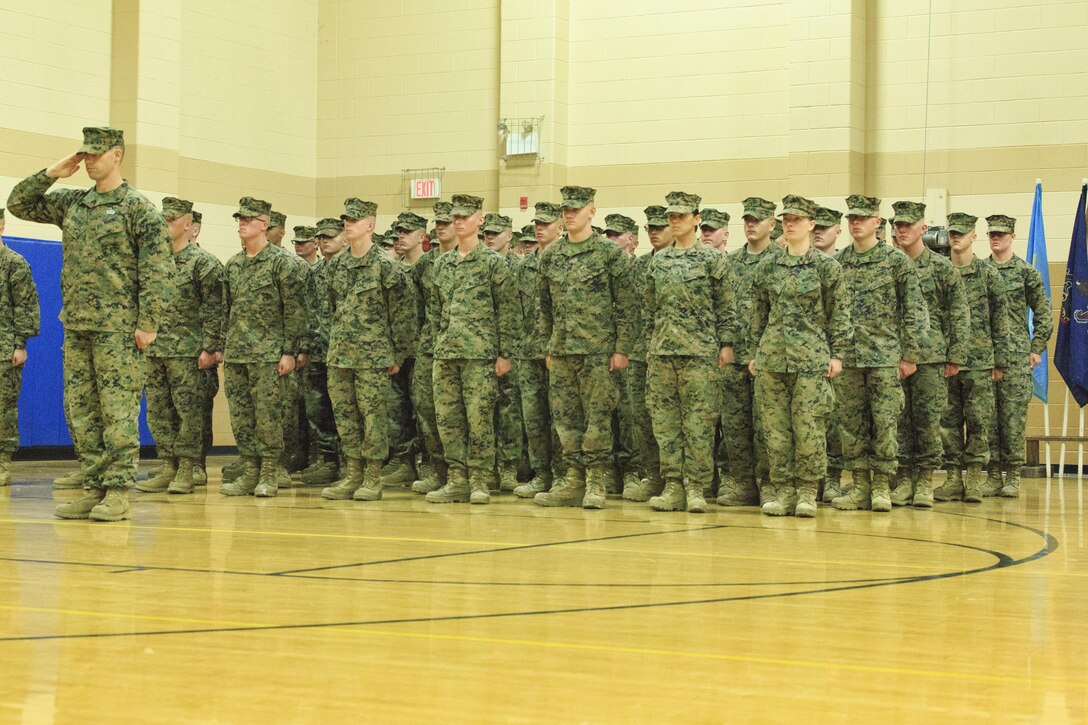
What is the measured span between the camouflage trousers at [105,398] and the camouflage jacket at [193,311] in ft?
6.54

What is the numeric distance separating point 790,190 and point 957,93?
170 cm

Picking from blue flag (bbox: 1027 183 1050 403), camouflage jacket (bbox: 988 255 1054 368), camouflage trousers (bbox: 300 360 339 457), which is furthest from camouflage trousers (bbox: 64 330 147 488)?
blue flag (bbox: 1027 183 1050 403)

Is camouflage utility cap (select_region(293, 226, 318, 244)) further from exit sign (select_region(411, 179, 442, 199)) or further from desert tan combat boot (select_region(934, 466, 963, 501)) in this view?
desert tan combat boot (select_region(934, 466, 963, 501))

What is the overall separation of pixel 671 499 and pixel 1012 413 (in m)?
2.85

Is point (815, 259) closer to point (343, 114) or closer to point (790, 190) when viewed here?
point (790, 190)

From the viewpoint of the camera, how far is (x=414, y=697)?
9.97ft

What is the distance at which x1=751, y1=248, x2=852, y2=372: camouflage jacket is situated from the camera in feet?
25.0

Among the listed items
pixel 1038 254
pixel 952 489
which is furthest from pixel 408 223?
pixel 1038 254

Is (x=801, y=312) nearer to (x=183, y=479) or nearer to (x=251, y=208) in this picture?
(x=251, y=208)

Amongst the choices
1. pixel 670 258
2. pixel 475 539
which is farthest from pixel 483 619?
pixel 670 258

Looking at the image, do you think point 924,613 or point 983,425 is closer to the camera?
point 924,613

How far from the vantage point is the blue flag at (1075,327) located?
1148 centimetres

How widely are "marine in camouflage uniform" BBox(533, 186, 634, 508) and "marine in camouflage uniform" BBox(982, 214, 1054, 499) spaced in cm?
282

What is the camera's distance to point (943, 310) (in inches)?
345
